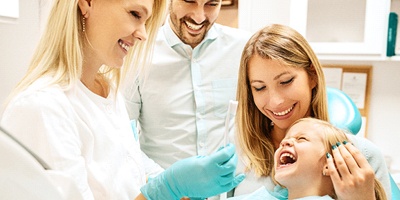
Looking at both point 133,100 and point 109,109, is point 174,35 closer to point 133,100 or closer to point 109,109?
point 133,100

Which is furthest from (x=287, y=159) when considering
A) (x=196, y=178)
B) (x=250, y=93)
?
(x=196, y=178)

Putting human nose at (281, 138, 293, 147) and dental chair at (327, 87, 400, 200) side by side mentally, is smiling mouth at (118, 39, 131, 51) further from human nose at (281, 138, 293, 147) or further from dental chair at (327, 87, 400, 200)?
dental chair at (327, 87, 400, 200)

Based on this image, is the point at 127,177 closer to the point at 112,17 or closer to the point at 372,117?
the point at 112,17

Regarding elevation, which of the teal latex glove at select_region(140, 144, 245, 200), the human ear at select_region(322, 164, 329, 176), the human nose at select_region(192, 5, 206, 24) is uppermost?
the human nose at select_region(192, 5, 206, 24)

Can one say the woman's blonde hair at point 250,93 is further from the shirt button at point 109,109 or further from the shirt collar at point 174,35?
the shirt button at point 109,109

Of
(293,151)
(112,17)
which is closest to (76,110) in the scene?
(112,17)

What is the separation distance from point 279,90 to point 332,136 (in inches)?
10.4

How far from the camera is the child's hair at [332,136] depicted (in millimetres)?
1429

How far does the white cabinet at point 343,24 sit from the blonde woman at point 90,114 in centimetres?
145

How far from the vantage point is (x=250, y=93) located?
5.69 ft

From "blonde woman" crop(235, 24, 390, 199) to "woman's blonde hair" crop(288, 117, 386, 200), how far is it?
0.08 m

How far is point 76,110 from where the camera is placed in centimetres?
107

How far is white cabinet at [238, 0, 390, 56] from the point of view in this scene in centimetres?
236

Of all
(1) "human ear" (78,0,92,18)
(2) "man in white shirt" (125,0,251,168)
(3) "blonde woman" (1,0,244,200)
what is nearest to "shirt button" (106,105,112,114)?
(3) "blonde woman" (1,0,244,200)
